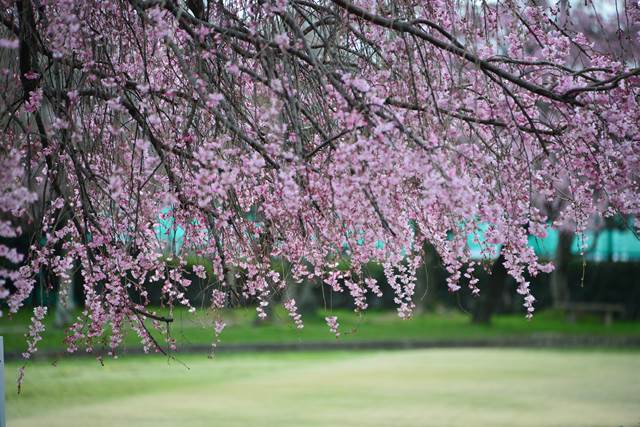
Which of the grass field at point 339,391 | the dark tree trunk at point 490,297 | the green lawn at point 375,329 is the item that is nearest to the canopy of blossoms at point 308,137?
the grass field at point 339,391

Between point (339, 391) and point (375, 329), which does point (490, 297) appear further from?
point (339, 391)

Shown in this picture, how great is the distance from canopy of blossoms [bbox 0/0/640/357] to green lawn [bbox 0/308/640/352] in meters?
12.2

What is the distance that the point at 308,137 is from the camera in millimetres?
6445

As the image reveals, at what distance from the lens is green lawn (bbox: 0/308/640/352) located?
787 inches

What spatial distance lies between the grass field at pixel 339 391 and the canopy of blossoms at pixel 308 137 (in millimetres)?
4957

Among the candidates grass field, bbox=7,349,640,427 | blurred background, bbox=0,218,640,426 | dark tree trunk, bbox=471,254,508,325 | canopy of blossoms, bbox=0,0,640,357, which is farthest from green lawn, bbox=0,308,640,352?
canopy of blossoms, bbox=0,0,640,357

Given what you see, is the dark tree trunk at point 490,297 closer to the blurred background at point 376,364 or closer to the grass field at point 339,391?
the blurred background at point 376,364

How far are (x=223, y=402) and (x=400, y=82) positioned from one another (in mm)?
7548

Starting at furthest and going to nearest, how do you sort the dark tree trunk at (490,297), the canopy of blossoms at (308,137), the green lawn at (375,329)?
the dark tree trunk at (490,297)
the green lawn at (375,329)
the canopy of blossoms at (308,137)

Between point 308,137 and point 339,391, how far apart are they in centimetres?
777

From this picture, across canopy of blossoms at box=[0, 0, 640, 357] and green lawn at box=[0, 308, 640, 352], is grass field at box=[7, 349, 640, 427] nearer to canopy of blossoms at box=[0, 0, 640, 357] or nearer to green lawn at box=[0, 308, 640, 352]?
green lawn at box=[0, 308, 640, 352]

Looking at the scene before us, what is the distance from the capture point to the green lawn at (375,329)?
20.0 meters

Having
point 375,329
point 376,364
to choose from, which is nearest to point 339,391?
point 376,364


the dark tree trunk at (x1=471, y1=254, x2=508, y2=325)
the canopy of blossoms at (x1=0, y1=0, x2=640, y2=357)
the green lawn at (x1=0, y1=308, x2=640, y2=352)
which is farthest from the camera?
the dark tree trunk at (x1=471, y1=254, x2=508, y2=325)
